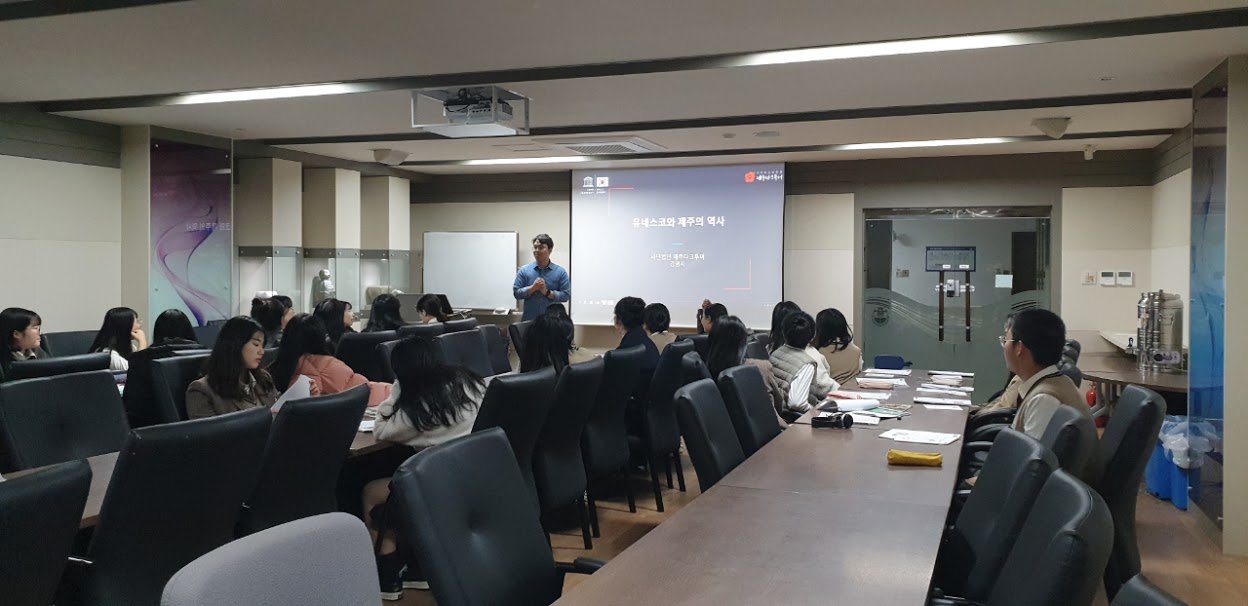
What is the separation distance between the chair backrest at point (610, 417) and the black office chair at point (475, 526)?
2.24 metres

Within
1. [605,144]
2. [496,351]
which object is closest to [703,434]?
[496,351]

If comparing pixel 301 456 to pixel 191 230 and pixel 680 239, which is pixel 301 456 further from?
pixel 680 239

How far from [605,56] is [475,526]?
3.71m

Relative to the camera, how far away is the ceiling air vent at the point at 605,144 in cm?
768

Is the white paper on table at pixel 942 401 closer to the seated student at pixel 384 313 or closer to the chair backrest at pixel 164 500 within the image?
the chair backrest at pixel 164 500

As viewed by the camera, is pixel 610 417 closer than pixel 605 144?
Yes

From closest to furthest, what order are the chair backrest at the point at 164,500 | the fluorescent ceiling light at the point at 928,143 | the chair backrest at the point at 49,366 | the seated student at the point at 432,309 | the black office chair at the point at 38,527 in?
the black office chair at the point at 38,527 → the chair backrest at the point at 164,500 → the chair backrest at the point at 49,366 → the seated student at the point at 432,309 → the fluorescent ceiling light at the point at 928,143

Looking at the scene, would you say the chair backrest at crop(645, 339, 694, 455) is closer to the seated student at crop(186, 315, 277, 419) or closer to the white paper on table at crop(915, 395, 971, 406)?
the white paper on table at crop(915, 395, 971, 406)

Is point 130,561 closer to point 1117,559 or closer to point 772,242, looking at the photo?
point 1117,559

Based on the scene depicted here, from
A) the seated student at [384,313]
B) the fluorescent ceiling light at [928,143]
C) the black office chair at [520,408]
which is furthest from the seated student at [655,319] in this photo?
the fluorescent ceiling light at [928,143]

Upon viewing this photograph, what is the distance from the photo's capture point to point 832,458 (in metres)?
3.19

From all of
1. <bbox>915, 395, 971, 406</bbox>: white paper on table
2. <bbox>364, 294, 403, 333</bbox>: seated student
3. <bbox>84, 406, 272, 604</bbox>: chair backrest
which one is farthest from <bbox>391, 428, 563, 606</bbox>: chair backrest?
<bbox>364, 294, 403, 333</bbox>: seated student

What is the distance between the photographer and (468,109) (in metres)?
5.93

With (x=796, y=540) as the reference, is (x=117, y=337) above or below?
above
